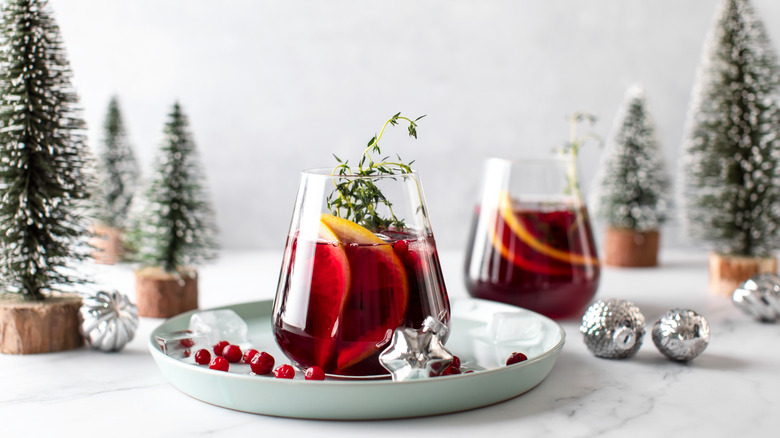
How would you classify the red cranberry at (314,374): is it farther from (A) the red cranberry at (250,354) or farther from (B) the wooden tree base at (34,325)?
(B) the wooden tree base at (34,325)

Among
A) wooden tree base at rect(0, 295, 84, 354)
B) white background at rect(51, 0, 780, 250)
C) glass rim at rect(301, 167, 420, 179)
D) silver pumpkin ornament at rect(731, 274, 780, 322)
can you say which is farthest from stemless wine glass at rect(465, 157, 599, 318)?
white background at rect(51, 0, 780, 250)

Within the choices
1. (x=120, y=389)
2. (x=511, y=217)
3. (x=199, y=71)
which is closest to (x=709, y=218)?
(x=511, y=217)

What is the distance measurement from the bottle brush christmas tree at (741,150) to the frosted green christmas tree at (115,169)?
118cm

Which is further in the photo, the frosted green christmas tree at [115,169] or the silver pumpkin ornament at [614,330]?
the frosted green christmas tree at [115,169]

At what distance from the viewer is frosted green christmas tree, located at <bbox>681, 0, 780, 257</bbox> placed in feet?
4.36

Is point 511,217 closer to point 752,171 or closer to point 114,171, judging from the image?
point 752,171

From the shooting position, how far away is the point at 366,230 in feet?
2.43

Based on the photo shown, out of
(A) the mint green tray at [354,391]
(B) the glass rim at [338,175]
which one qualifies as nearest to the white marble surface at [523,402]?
(A) the mint green tray at [354,391]

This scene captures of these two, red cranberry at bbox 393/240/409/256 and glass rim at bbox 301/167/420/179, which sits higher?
glass rim at bbox 301/167/420/179

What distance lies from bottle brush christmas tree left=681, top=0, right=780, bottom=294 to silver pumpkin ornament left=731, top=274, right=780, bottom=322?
203 millimetres

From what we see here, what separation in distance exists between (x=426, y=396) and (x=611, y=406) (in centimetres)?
21

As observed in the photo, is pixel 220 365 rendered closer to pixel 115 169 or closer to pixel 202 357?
pixel 202 357

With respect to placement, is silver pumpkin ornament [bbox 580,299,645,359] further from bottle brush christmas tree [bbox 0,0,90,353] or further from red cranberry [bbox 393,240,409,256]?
bottle brush christmas tree [bbox 0,0,90,353]

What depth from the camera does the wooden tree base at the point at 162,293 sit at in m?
1.12
